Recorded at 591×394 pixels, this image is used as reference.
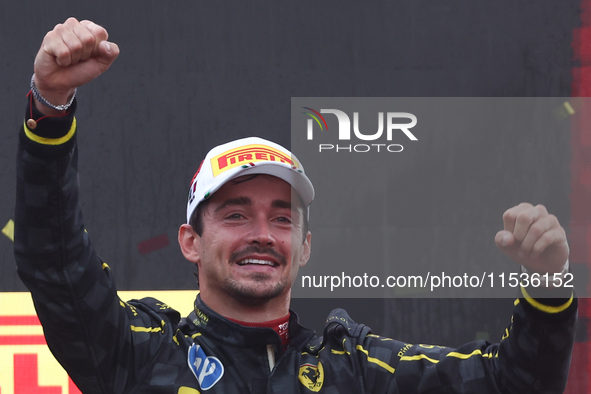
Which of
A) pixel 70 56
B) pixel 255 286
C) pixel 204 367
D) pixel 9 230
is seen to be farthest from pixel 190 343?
pixel 9 230

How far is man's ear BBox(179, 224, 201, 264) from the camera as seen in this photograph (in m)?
1.31

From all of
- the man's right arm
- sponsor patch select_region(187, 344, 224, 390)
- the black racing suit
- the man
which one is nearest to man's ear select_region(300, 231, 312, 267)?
the man

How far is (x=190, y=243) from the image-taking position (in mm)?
1333

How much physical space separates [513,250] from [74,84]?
0.66 m

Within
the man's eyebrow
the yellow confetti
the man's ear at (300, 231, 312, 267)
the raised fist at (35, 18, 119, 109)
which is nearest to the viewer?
the raised fist at (35, 18, 119, 109)

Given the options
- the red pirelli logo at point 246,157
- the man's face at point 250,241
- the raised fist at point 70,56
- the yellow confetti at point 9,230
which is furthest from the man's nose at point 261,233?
the yellow confetti at point 9,230

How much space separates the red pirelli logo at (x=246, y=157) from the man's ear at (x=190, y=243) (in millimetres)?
135

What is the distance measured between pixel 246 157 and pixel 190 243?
21 centimetres

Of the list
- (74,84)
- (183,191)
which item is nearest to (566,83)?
(183,191)

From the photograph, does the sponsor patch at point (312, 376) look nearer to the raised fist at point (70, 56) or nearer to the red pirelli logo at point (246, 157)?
the red pirelli logo at point (246, 157)

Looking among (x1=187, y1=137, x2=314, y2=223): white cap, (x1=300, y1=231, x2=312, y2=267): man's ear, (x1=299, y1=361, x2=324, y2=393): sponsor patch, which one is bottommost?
(x1=299, y1=361, x2=324, y2=393): sponsor patch

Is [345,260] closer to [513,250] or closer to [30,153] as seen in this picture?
[513,250]

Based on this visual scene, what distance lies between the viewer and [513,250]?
0.93 m

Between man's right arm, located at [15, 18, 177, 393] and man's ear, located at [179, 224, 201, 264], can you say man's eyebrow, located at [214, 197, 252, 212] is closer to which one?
man's ear, located at [179, 224, 201, 264]
